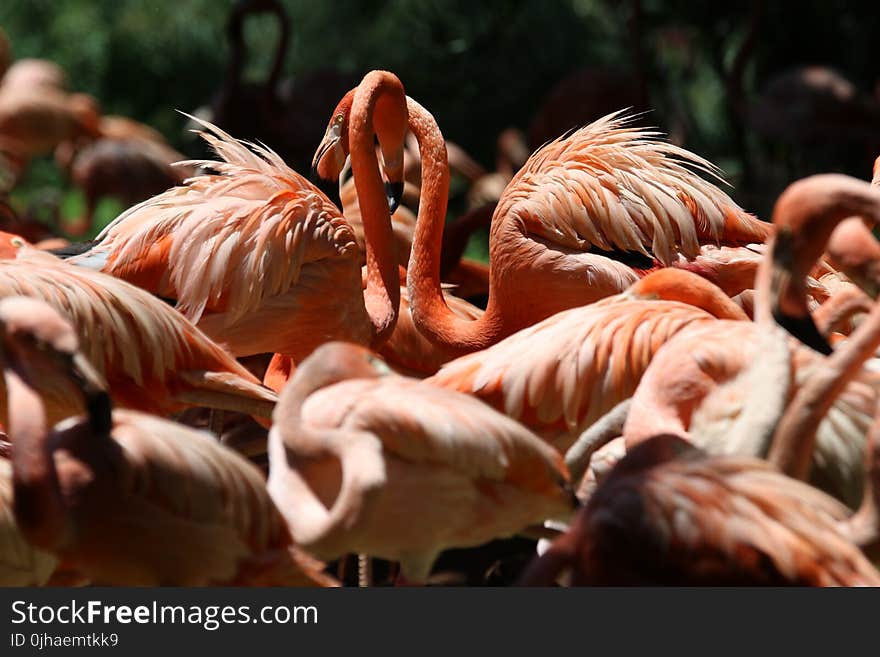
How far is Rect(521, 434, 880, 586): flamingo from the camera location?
2266 millimetres

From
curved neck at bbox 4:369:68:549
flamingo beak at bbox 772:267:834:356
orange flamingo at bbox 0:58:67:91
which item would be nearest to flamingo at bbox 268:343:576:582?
curved neck at bbox 4:369:68:549

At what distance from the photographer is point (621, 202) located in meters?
4.14

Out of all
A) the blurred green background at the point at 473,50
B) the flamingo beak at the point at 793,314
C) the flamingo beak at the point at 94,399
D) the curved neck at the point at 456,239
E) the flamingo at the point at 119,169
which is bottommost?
the flamingo at the point at 119,169

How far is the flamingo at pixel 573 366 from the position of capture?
320 cm

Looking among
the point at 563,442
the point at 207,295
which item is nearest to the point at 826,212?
the point at 563,442

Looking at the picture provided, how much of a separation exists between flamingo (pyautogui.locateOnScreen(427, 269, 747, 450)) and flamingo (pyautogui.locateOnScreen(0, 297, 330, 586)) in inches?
33.4

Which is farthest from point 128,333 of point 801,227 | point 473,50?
point 473,50

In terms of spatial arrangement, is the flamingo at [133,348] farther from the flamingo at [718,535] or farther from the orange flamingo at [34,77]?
the orange flamingo at [34,77]

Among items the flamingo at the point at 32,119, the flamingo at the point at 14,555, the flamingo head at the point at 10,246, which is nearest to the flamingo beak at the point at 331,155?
the flamingo head at the point at 10,246

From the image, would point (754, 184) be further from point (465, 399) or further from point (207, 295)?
point (465, 399)

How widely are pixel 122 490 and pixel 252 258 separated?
65.5 inches

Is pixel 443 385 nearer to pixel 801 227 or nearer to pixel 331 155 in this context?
pixel 801 227

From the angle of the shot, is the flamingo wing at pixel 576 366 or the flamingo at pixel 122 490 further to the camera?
the flamingo wing at pixel 576 366

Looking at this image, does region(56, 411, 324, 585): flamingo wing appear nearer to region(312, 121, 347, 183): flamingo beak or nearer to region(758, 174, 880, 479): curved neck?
region(758, 174, 880, 479): curved neck
